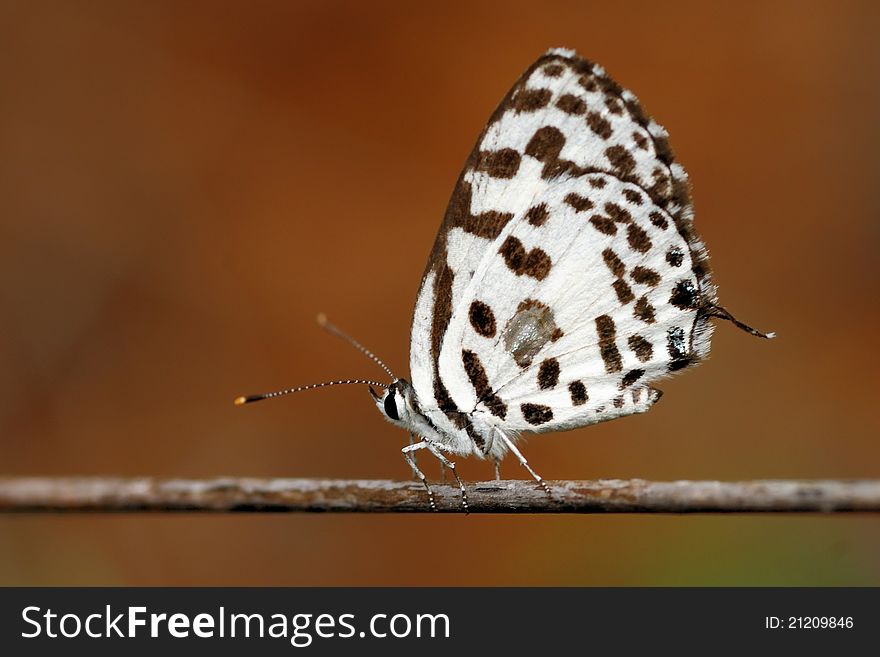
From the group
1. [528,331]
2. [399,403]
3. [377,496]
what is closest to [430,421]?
[399,403]

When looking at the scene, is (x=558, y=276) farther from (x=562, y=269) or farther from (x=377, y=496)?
(x=377, y=496)

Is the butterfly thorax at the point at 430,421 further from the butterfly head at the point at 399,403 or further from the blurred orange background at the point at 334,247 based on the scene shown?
the blurred orange background at the point at 334,247

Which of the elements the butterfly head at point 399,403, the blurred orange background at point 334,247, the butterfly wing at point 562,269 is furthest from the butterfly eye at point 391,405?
the blurred orange background at point 334,247

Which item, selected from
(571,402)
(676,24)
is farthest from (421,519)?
(676,24)

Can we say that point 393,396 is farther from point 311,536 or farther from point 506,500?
point 311,536

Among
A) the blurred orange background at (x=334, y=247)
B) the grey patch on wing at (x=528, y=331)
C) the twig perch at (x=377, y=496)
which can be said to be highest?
the blurred orange background at (x=334, y=247)

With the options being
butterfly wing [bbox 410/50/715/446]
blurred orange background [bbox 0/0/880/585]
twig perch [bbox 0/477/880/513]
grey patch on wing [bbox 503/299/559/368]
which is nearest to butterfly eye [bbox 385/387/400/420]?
butterfly wing [bbox 410/50/715/446]
